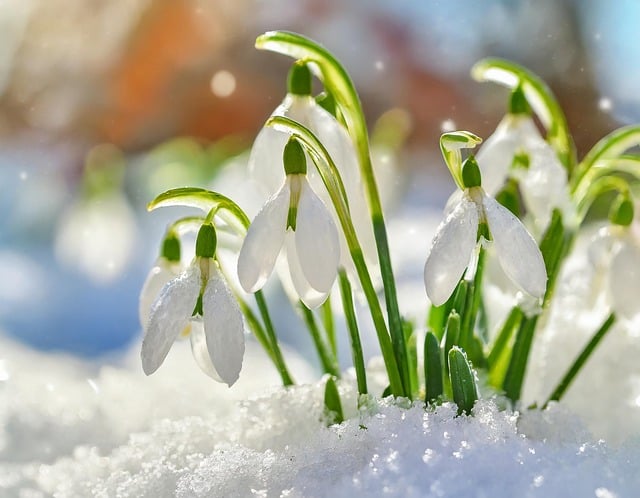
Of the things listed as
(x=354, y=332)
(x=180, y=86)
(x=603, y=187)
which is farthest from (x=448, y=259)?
(x=180, y=86)

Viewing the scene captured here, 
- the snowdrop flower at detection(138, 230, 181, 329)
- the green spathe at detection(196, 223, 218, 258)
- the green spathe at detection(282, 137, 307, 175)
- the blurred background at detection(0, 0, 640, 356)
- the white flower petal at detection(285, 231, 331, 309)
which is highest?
the green spathe at detection(282, 137, 307, 175)

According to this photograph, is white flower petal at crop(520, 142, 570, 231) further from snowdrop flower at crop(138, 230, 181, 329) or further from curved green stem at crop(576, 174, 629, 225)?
snowdrop flower at crop(138, 230, 181, 329)

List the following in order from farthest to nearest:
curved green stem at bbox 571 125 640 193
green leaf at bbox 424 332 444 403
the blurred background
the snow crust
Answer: the blurred background < curved green stem at bbox 571 125 640 193 < green leaf at bbox 424 332 444 403 < the snow crust

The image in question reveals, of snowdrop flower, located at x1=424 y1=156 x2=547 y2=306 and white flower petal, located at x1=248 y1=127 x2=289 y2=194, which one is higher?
white flower petal, located at x1=248 y1=127 x2=289 y2=194

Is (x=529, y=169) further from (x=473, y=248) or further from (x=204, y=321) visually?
(x=204, y=321)

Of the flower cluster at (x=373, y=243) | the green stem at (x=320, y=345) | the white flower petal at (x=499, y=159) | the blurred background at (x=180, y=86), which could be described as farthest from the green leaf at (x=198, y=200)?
the blurred background at (x=180, y=86)

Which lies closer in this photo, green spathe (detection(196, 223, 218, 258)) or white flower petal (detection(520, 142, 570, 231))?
green spathe (detection(196, 223, 218, 258))

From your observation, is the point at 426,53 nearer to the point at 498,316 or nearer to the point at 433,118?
the point at 433,118

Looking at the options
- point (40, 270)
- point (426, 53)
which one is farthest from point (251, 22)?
point (40, 270)

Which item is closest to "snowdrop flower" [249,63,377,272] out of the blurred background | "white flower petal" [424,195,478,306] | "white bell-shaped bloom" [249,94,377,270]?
"white bell-shaped bloom" [249,94,377,270]
